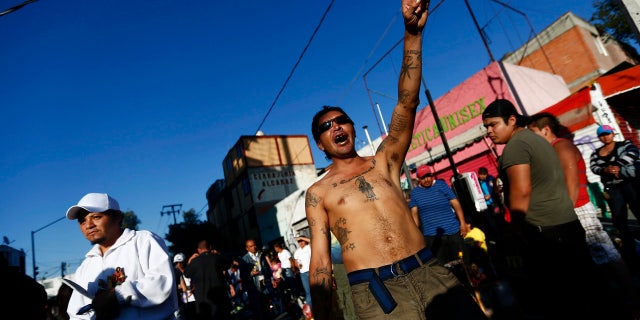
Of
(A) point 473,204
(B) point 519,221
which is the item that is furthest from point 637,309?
(A) point 473,204

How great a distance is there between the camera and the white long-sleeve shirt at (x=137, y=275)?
7.07 feet

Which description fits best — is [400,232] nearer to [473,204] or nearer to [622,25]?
[473,204]

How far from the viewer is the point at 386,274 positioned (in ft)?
6.06

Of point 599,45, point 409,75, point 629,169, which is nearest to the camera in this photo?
point 409,75

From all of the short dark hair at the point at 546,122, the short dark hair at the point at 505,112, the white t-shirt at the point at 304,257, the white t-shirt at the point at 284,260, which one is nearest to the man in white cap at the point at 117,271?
the short dark hair at the point at 505,112

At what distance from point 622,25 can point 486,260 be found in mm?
31250

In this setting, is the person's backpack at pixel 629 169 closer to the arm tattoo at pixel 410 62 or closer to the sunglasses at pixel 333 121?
the arm tattoo at pixel 410 62

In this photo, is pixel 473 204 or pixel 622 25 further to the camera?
pixel 622 25

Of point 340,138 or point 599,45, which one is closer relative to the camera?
point 340,138

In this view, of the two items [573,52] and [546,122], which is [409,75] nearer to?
[546,122]

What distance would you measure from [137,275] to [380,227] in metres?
1.87

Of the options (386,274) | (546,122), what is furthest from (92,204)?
(546,122)

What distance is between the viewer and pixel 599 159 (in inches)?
207

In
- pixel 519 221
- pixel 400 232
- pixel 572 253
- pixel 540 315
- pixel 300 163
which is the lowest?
pixel 540 315
